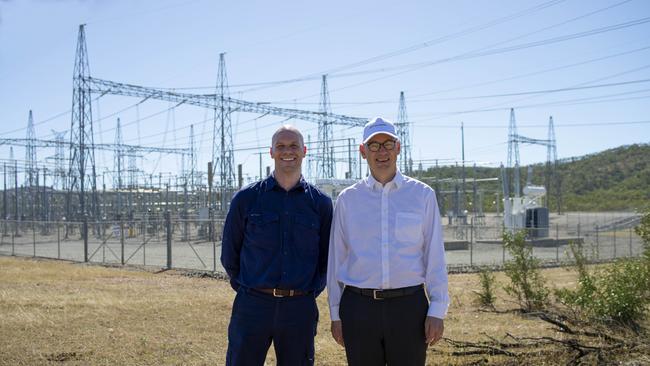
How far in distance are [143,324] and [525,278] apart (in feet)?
20.9

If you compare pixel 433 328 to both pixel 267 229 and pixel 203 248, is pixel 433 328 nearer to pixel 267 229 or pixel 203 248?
pixel 267 229

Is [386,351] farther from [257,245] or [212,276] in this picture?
[212,276]

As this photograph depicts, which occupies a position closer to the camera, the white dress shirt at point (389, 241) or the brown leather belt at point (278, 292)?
the white dress shirt at point (389, 241)

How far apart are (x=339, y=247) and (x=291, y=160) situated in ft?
2.12

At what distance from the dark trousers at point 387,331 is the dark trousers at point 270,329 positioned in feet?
1.27

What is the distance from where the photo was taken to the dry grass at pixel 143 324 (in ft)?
21.7

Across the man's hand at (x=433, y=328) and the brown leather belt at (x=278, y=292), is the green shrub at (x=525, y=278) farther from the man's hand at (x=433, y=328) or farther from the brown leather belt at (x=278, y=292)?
the brown leather belt at (x=278, y=292)

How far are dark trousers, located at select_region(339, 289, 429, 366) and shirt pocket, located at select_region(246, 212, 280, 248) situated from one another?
2.17 feet

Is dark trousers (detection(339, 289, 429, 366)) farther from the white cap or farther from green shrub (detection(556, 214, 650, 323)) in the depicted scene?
green shrub (detection(556, 214, 650, 323))

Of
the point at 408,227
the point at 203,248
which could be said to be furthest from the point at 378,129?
the point at 203,248

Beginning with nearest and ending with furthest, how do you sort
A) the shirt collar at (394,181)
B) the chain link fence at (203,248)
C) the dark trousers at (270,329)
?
1. the shirt collar at (394,181)
2. the dark trousers at (270,329)
3. the chain link fence at (203,248)

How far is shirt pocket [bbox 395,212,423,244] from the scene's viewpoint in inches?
140

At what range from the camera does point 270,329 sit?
3.83 m

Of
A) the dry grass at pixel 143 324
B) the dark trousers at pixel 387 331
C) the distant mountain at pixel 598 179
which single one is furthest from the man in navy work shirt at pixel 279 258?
the distant mountain at pixel 598 179
